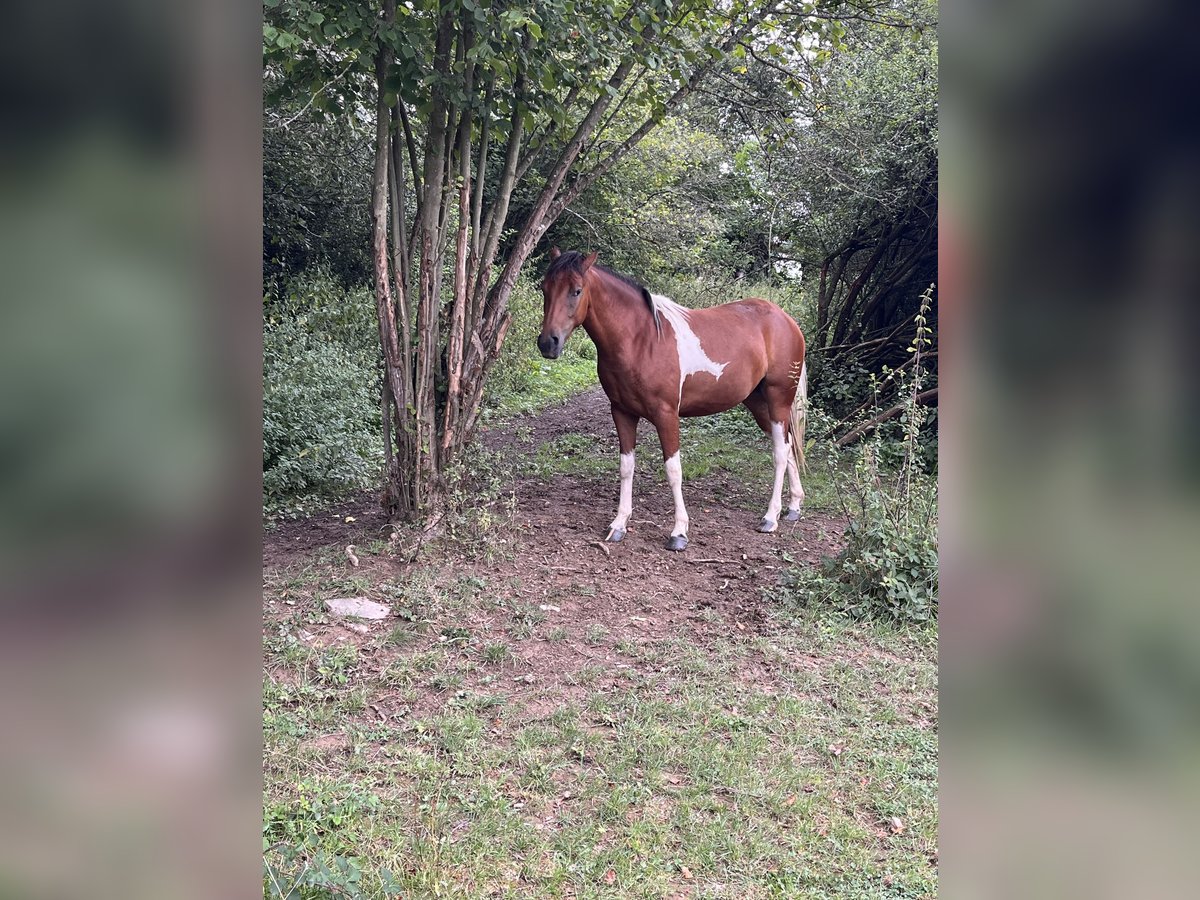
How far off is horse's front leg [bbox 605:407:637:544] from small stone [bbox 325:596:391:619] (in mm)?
1740

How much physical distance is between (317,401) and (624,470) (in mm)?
2802

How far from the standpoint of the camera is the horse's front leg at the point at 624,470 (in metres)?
5.38

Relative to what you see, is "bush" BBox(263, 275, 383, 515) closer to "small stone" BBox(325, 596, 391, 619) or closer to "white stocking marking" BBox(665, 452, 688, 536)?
"small stone" BBox(325, 596, 391, 619)

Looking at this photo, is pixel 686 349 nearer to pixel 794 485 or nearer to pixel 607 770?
pixel 794 485

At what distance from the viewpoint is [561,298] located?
486 centimetres

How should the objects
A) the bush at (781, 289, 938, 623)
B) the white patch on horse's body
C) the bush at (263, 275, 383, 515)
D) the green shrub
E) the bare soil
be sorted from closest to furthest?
the bare soil, the bush at (781, 289, 938, 623), the white patch on horse's body, the bush at (263, 275, 383, 515), the green shrub

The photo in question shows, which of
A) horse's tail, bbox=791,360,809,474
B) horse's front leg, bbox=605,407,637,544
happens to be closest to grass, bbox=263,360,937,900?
horse's front leg, bbox=605,407,637,544

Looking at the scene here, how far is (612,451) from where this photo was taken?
7961 millimetres

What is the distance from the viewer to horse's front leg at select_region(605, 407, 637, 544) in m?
5.38

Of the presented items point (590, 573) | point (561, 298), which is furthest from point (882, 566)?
point (561, 298)

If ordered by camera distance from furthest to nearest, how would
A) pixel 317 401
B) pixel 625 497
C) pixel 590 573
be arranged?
pixel 317 401, pixel 625 497, pixel 590 573
